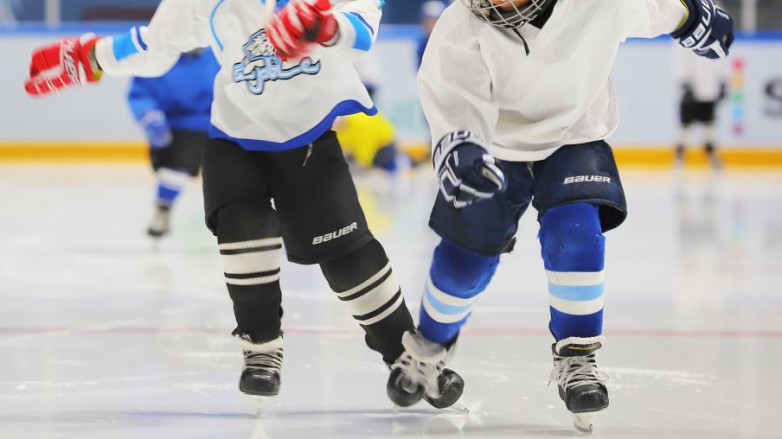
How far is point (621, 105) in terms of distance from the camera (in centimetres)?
1052

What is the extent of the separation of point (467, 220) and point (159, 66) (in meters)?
0.75

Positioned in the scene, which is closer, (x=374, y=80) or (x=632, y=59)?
(x=374, y=80)

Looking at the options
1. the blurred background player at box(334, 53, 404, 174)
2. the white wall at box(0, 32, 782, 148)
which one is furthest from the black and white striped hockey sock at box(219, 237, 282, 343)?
the white wall at box(0, 32, 782, 148)

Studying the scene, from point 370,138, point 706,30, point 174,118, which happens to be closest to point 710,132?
point 370,138

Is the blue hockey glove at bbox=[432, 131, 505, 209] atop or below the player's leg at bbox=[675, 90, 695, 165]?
atop

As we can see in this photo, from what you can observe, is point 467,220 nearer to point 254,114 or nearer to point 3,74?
point 254,114

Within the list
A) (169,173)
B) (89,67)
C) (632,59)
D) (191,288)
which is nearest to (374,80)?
(632,59)

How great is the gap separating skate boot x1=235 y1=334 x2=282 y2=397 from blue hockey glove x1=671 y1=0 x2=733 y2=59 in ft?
3.35

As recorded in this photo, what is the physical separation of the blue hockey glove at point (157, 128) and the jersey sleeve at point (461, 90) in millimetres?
2998

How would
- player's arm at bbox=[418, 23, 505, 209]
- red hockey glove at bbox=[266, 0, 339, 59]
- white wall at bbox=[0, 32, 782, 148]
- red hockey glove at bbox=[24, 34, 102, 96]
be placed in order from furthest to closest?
white wall at bbox=[0, 32, 782, 148] < red hockey glove at bbox=[24, 34, 102, 96] < player's arm at bbox=[418, 23, 505, 209] < red hockey glove at bbox=[266, 0, 339, 59]

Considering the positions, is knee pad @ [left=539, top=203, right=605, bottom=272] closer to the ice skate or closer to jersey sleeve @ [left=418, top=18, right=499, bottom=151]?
jersey sleeve @ [left=418, top=18, right=499, bottom=151]

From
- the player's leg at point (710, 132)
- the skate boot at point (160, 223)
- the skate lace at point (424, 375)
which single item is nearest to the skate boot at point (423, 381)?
the skate lace at point (424, 375)

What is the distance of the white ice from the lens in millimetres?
2381

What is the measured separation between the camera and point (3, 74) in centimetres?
Answer: 1047
